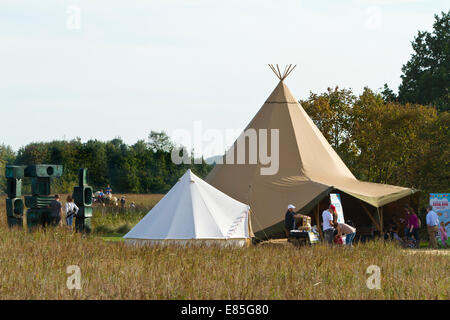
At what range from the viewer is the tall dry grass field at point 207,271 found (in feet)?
31.8

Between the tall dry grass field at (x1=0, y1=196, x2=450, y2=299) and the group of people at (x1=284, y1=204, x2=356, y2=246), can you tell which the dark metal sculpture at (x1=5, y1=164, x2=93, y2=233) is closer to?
the tall dry grass field at (x1=0, y1=196, x2=450, y2=299)

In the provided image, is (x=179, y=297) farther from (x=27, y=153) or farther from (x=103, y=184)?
(x=27, y=153)

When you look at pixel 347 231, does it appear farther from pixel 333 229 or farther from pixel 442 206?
pixel 442 206

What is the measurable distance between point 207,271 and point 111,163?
70398mm

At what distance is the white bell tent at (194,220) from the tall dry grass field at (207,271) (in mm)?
2582

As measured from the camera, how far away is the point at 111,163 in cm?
8088

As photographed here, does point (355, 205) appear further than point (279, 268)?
Yes

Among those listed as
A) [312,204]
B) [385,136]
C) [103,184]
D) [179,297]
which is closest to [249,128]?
[312,204]

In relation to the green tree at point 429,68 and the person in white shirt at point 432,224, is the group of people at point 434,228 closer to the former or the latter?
the person in white shirt at point 432,224

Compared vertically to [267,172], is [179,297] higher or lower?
lower

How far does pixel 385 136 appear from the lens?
3198 cm

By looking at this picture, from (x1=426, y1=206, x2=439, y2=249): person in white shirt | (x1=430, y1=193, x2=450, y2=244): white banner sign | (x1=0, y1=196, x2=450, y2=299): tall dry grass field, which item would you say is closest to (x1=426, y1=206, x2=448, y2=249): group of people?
(x1=426, y1=206, x2=439, y2=249): person in white shirt

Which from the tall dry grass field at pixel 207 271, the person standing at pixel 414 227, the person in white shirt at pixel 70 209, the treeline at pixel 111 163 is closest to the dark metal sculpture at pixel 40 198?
the person in white shirt at pixel 70 209

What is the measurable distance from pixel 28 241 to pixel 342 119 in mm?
21422
